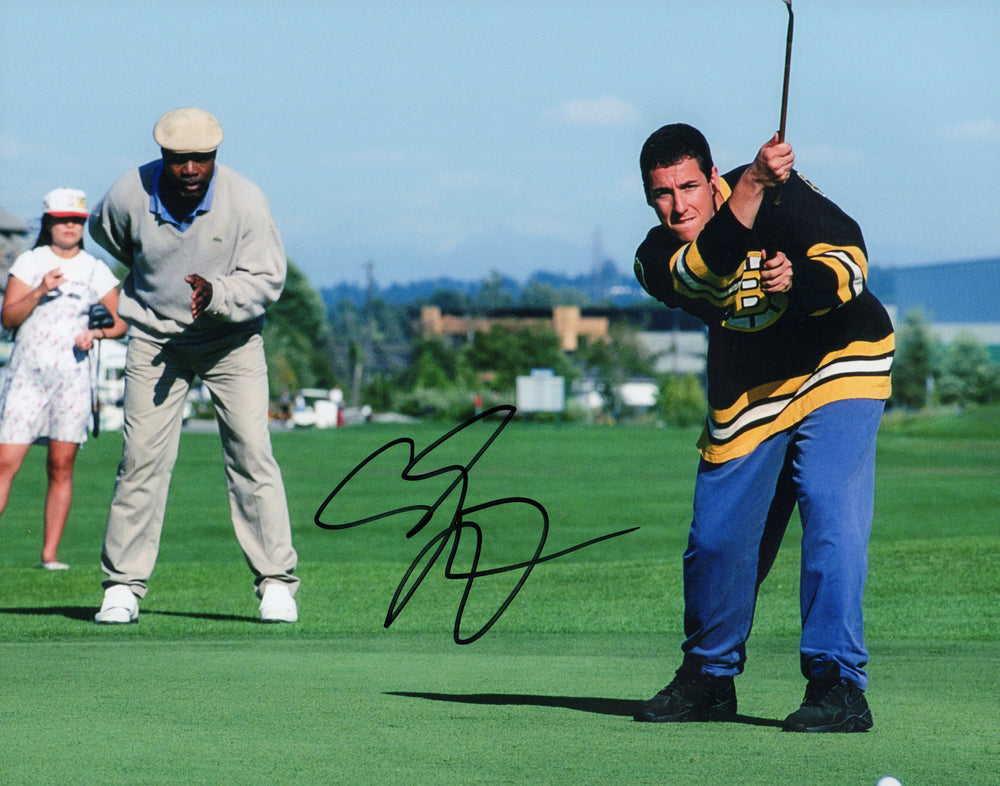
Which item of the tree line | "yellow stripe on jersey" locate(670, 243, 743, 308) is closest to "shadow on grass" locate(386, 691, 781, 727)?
"yellow stripe on jersey" locate(670, 243, 743, 308)

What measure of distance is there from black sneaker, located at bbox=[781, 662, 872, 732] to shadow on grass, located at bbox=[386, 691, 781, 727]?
181mm

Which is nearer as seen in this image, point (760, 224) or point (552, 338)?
point (760, 224)

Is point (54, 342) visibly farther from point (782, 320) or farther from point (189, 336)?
point (782, 320)

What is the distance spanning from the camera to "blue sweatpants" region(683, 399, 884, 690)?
152 inches

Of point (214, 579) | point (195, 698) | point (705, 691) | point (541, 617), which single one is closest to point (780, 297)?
point (705, 691)

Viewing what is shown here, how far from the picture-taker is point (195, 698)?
13.1 feet

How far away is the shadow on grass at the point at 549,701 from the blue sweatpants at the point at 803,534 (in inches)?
9.2

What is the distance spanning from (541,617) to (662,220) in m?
3.20

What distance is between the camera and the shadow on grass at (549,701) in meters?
3.97

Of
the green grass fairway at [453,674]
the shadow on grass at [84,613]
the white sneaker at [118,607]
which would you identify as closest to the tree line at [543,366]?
the green grass fairway at [453,674]

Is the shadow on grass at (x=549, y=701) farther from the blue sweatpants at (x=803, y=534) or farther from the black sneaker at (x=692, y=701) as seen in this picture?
the blue sweatpants at (x=803, y=534)

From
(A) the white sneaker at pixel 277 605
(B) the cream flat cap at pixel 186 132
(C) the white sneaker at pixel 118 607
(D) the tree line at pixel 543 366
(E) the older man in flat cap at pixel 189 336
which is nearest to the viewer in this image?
(B) the cream flat cap at pixel 186 132

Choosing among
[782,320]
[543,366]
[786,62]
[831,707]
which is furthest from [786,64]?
[543,366]

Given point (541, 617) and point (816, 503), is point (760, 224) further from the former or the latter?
point (541, 617)
